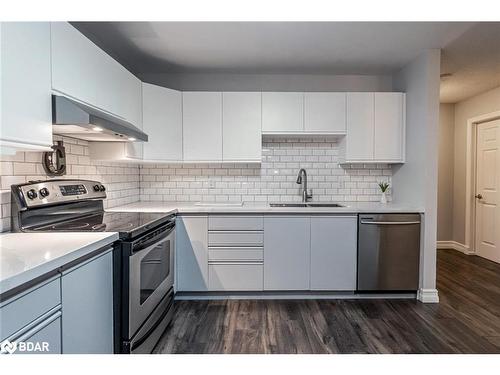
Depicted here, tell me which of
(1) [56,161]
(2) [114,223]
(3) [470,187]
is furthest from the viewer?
(3) [470,187]

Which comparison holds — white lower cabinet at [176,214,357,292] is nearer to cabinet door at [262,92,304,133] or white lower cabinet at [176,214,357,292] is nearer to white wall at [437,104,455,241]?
cabinet door at [262,92,304,133]

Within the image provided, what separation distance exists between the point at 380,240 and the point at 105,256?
7.74 feet

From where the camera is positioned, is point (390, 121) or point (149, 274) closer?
point (149, 274)

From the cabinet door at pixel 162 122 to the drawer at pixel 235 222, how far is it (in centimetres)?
79

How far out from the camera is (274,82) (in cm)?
346

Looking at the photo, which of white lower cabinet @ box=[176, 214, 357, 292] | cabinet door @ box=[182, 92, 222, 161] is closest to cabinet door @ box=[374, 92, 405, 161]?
white lower cabinet @ box=[176, 214, 357, 292]

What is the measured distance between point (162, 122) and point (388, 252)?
255 centimetres

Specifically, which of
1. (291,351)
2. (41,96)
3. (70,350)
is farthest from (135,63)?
(291,351)

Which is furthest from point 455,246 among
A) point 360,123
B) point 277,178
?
point 277,178

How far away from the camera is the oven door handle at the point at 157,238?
1.76 m

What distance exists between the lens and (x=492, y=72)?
3.44 m

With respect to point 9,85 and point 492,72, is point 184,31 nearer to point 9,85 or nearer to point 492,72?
point 9,85


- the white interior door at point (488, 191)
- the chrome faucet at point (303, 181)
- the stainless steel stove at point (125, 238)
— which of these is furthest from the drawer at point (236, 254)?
the white interior door at point (488, 191)

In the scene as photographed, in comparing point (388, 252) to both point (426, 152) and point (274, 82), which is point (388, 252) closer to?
point (426, 152)
